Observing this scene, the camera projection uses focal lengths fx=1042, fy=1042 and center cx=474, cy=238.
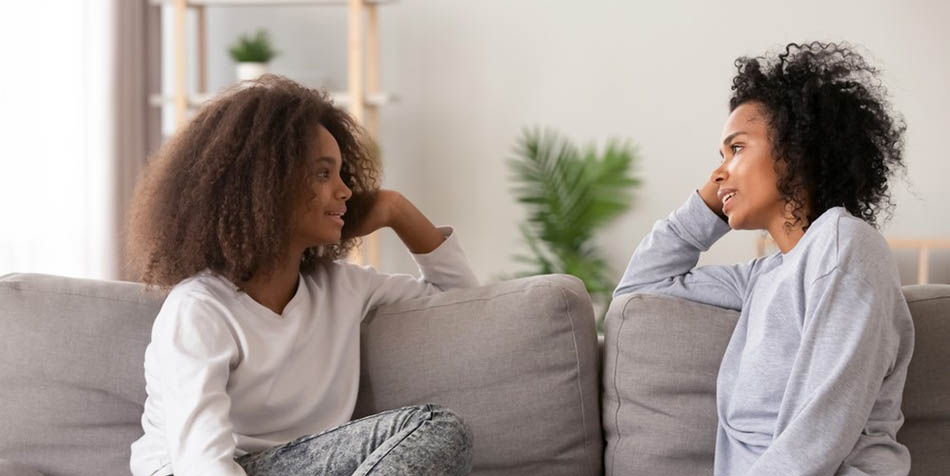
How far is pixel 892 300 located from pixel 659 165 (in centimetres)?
278

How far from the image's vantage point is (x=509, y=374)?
177 cm

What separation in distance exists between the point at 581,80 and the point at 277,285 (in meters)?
2.73

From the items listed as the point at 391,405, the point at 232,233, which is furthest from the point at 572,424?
the point at 232,233

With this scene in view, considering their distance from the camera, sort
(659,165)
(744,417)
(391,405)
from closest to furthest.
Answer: (744,417) → (391,405) → (659,165)

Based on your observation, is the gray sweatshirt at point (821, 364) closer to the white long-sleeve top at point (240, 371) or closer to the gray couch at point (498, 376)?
the gray couch at point (498, 376)

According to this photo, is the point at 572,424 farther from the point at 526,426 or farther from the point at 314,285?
the point at 314,285

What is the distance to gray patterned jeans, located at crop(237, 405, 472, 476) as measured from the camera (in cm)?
140

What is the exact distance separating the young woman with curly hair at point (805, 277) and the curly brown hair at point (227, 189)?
2.21 ft

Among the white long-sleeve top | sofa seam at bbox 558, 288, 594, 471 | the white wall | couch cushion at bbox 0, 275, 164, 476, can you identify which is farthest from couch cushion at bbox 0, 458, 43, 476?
the white wall

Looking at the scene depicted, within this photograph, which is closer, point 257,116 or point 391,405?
point 257,116

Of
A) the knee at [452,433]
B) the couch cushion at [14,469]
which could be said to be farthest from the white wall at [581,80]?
the knee at [452,433]

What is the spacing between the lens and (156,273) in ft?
5.48

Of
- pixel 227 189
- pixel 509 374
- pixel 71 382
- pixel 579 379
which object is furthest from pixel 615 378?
pixel 71 382

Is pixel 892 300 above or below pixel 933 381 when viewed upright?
above
